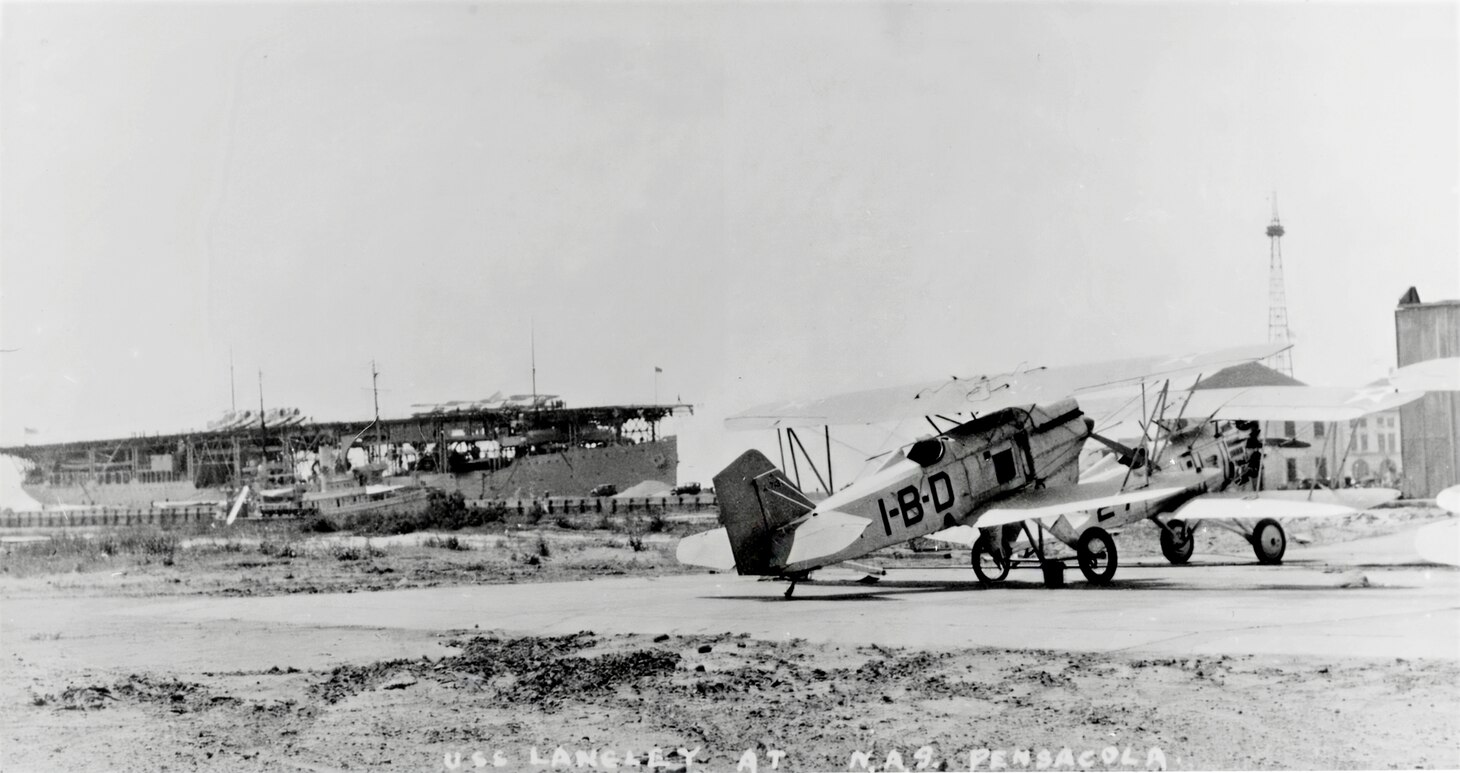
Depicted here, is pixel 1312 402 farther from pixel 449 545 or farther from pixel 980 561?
pixel 449 545

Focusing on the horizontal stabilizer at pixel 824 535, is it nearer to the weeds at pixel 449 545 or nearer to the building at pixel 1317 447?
the building at pixel 1317 447

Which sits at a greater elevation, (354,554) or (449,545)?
(354,554)

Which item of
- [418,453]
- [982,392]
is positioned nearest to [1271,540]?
[982,392]

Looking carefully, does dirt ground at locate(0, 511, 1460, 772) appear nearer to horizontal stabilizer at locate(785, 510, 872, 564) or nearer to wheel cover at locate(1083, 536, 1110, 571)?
horizontal stabilizer at locate(785, 510, 872, 564)

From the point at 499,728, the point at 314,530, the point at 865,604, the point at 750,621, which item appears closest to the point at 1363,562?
the point at 865,604

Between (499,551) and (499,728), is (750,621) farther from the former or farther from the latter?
(499,551)

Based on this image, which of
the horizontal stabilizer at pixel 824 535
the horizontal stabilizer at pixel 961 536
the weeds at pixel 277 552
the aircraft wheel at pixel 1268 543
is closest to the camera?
the horizontal stabilizer at pixel 824 535

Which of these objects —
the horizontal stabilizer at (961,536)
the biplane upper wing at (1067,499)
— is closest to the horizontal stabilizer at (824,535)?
the biplane upper wing at (1067,499)
